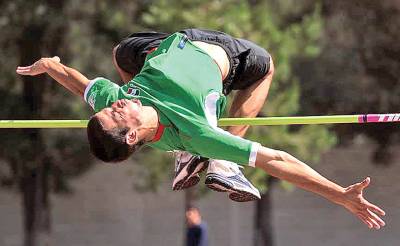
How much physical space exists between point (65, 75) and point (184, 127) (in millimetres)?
1139

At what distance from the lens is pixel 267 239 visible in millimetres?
14492

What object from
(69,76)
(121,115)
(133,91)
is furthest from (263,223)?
(121,115)

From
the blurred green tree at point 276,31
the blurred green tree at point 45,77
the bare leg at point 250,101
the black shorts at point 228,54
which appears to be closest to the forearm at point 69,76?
the black shorts at point 228,54

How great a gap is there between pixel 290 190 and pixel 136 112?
1040 cm

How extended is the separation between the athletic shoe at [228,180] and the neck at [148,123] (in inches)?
27.8

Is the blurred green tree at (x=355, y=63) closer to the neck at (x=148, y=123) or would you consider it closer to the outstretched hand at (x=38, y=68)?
the outstretched hand at (x=38, y=68)

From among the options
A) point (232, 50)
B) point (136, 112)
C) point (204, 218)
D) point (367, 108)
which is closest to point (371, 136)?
point (367, 108)

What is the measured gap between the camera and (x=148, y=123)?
443cm

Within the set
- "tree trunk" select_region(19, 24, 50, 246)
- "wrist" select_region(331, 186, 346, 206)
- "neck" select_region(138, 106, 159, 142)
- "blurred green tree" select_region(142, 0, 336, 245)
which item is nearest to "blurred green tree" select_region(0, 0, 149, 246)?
"tree trunk" select_region(19, 24, 50, 246)

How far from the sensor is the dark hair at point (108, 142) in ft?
14.2

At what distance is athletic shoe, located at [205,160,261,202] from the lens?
5.08 meters

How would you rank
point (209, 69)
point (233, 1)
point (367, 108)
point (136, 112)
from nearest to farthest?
point (136, 112) → point (209, 69) → point (233, 1) → point (367, 108)

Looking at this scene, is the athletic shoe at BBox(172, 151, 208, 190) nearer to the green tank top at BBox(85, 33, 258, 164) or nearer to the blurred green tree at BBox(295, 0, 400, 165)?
the green tank top at BBox(85, 33, 258, 164)

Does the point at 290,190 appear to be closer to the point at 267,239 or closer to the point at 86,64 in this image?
the point at 267,239
